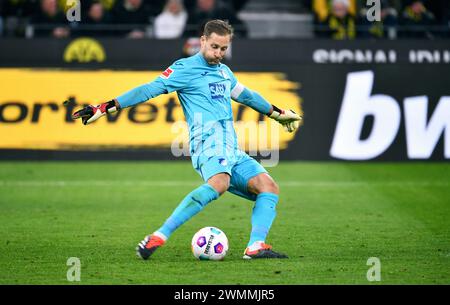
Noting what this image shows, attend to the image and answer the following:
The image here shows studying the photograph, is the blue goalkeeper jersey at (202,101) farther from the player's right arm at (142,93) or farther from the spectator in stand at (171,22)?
the spectator in stand at (171,22)

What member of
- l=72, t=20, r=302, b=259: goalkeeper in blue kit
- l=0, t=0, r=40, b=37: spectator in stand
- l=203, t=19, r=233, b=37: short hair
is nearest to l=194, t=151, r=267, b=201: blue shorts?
l=72, t=20, r=302, b=259: goalkeeper in blue kit

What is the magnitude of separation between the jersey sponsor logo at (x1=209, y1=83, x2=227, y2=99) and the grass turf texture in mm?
1432

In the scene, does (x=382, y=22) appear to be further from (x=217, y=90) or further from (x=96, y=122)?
(x=217, y=90)

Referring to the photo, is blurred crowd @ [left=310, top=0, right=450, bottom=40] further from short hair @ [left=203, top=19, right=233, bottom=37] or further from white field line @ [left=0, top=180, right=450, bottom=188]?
short hair @ [left=203, top=19, right=233, bottom=37]

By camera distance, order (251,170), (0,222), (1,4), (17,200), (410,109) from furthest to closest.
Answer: (1,4), (410,109), (17,200), (0,222), (251,170)

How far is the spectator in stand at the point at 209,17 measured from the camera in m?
18.9

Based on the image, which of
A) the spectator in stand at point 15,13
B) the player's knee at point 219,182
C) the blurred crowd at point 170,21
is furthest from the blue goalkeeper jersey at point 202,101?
the spectator in stand at point 15,13

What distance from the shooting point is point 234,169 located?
854cm

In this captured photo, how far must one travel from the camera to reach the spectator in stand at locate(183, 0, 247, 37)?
61.9ft

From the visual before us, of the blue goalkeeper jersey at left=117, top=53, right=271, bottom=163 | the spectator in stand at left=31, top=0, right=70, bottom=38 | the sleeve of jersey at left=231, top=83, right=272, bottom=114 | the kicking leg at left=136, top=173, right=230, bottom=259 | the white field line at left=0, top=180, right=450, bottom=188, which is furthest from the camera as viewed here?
the spectator in stand at left=31, top=0, right=70, bottom=38
